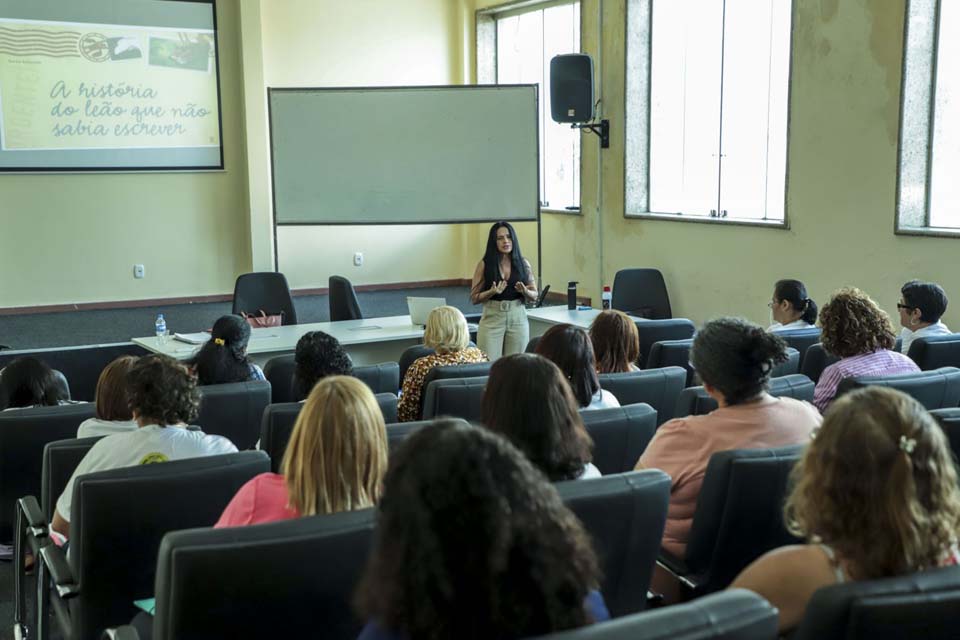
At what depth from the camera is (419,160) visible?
916 centimetres

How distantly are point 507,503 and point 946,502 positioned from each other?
0.82m

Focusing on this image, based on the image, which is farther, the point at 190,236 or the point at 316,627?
the point at 190,236

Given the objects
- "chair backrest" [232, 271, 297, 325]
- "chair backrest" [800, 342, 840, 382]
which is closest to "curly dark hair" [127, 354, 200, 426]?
"chair backrest" [800, 342, 840, 382]

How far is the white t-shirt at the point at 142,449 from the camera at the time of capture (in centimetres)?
272

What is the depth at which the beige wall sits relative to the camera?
9.77 meters

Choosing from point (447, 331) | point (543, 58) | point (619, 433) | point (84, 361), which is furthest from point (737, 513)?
point (543, 58)

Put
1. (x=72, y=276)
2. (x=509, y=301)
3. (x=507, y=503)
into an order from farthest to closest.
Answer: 1. (x=72, y=276)
2. (x=509, y=301)
3. (x=507, y=503)

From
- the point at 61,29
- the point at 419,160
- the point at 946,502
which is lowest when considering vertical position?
the point at 946,502

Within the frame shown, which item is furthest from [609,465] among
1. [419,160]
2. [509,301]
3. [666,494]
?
[419,160]

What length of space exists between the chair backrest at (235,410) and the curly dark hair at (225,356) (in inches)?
18.0

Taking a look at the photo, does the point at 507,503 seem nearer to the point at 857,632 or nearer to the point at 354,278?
the point at 857,632

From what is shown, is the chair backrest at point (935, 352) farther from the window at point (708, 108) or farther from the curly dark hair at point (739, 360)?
the window at point (708, 108)

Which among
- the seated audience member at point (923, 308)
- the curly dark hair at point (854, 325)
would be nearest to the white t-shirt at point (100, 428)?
the curly dark hair at point (854, 325)

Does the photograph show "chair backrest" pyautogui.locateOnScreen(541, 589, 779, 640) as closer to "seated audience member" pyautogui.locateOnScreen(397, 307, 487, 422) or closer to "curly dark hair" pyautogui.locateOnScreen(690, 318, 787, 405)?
"curly dark hair" pyautogui.locateOnScreen(690, 318, 787, 405)
